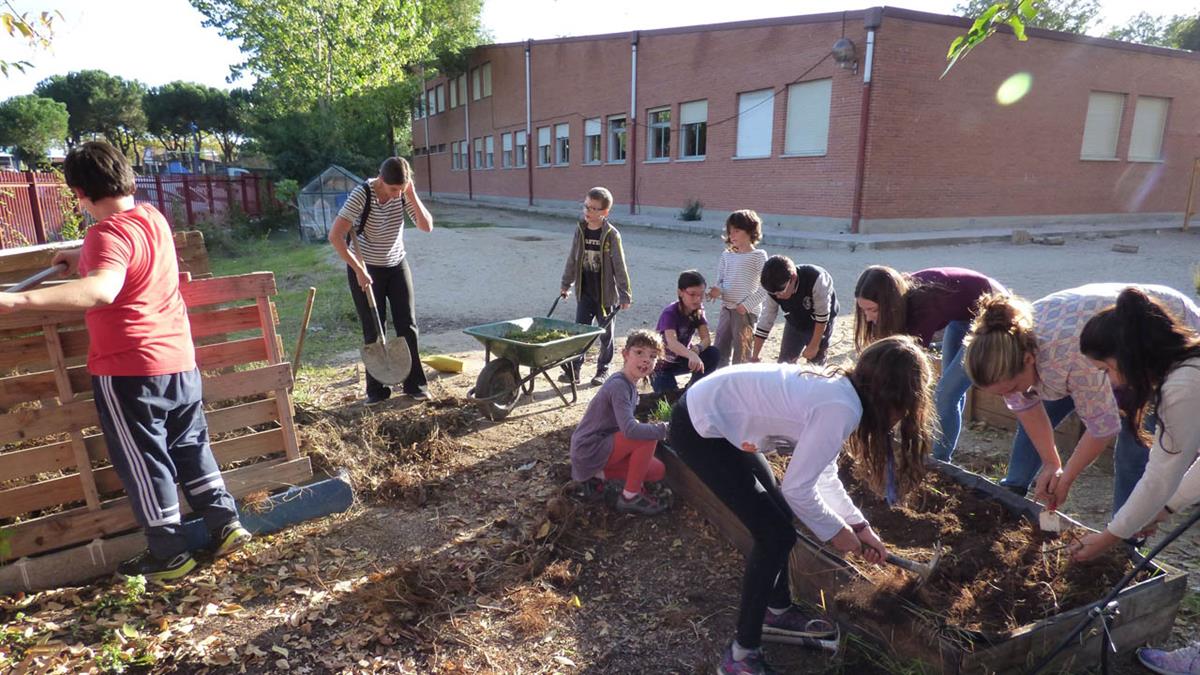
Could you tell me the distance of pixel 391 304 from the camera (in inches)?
210

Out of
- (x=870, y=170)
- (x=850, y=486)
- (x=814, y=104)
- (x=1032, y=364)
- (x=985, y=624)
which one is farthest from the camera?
(x=814, y=104)

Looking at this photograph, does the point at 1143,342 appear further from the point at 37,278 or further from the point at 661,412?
the point at 37,278

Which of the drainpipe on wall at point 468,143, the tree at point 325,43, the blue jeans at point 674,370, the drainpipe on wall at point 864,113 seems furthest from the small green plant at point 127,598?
the drainpipe on wall at point 468,143

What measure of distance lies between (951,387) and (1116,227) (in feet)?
63.9

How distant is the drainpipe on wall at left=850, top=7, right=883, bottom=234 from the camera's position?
15.4 meters

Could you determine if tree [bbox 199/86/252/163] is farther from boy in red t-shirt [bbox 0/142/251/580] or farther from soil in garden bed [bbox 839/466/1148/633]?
soil in garden bed [bbox 839/466/1148/633]

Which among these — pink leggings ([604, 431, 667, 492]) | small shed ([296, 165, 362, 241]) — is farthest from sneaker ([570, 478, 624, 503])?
small shed ([296, 165, 362, 241])

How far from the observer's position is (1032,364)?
2.65 metres

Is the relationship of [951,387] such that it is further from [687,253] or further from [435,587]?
[687,253]

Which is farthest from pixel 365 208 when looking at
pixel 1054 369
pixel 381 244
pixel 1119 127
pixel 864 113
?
pixel 1119 127

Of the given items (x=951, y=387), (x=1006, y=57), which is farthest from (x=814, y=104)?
(x=951, y=387)

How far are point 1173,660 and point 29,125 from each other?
182ft

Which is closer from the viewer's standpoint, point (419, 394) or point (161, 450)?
point (161, 450)

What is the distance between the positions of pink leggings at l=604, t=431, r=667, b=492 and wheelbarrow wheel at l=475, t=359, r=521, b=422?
151cm
